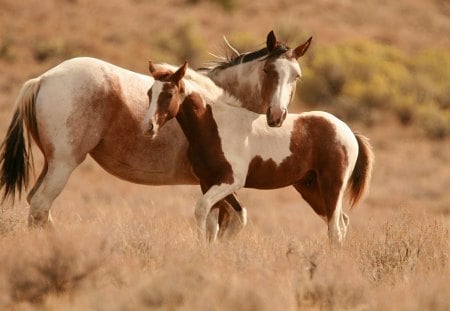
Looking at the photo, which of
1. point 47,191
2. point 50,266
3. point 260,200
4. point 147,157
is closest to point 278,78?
point 147,157

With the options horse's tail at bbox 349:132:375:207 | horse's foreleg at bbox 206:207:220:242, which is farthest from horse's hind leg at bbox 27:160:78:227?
horse's tail at bbox 349:132:375:207

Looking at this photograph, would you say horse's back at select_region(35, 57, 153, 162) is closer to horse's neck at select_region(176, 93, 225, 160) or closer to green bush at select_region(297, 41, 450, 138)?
horse's neck at select_region(176, 93, 225, 160)

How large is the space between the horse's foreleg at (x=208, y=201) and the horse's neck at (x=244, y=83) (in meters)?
0.98

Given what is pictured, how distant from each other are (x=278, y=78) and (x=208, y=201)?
3.90 feet

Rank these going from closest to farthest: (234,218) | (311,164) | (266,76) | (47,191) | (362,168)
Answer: (47,191), (266,76), (311,164), (234,218), (362,168)

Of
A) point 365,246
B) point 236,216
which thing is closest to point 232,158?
point 236,216

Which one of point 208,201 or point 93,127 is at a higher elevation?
point 93,127

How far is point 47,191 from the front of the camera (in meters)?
7.39

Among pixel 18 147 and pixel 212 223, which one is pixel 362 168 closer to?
pixel 212 223

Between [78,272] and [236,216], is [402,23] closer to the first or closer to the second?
[236,216]

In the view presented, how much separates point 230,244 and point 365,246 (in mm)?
1241

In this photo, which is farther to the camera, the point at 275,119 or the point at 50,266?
the point at 275,119

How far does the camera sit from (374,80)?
2683 centimetres

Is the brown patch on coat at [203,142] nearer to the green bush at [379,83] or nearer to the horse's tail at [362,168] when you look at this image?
the horse's tail at [362,168]
